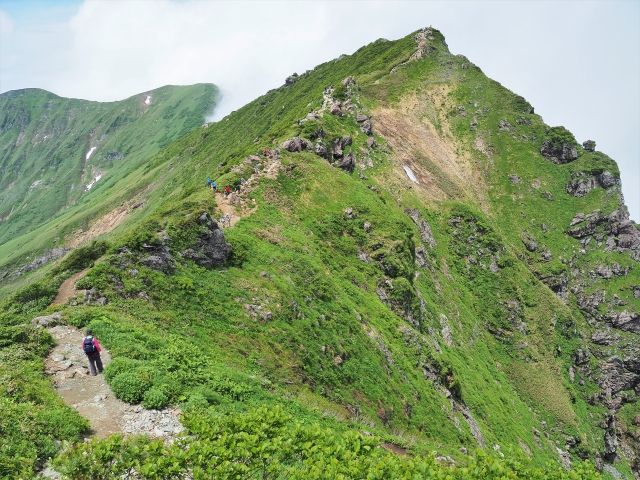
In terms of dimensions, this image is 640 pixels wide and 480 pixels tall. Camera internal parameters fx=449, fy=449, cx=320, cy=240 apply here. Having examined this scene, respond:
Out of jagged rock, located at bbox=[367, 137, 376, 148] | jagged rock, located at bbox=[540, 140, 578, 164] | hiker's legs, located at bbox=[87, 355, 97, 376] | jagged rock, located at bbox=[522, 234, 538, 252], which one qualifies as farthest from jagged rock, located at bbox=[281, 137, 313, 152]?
jagged rock, located at bbox=[540, 140, 578, 164]

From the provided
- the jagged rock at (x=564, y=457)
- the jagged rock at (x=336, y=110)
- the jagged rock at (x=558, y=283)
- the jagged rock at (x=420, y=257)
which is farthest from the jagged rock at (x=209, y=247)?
the jagged rock at (x=558, y=283)

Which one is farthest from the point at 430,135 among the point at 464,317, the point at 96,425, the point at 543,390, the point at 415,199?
the point at 96,425

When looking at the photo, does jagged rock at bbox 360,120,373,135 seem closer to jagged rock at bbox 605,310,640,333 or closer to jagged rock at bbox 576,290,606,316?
jagged rock at bbox 576,290,606,316

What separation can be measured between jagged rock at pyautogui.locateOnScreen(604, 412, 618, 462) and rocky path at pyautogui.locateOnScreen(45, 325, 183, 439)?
8266 centimetres

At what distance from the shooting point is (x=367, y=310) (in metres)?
47.3

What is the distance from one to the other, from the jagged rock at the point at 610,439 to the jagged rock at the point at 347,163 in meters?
62.8

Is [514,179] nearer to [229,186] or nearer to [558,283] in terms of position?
[558,283]

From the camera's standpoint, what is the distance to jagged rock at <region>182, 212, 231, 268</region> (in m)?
35.9

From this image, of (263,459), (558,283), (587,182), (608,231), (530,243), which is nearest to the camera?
(263,459)

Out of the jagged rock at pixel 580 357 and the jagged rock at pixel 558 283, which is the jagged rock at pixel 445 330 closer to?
the jagged rock at pixel 580 357

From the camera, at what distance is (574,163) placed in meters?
118

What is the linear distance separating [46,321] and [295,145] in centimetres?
4491

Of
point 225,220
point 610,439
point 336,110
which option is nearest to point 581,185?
point 610,439

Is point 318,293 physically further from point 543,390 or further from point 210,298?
point 543,390
